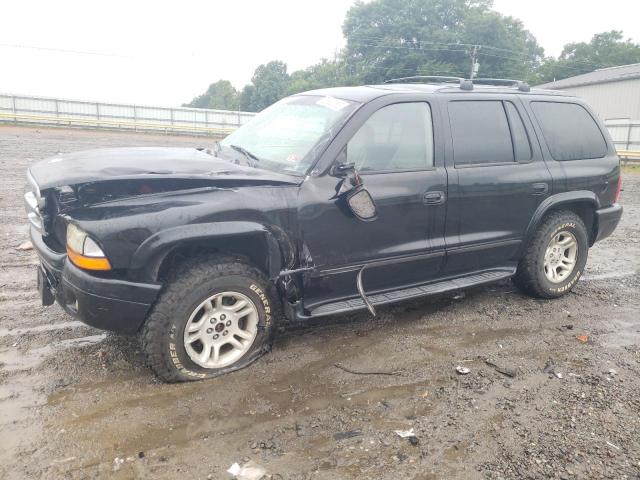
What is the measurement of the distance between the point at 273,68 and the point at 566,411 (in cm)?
7910

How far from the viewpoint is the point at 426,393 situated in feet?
10.5

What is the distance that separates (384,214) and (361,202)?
28 cm

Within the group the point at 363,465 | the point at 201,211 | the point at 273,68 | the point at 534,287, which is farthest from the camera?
the point at 273,68

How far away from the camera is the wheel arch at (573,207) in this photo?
4.47 meters

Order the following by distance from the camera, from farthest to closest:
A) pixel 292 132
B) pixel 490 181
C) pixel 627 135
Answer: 1. pixel 627 135
2. pixel 490 181
3. pixel 292 132

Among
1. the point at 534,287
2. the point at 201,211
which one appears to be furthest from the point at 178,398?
the point at 534,287

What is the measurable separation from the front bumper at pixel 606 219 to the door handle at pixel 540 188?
2.78 ft

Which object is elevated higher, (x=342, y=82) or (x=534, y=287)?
(x=342, y=82)

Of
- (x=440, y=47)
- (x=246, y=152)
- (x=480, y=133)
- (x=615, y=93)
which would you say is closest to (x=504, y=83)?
(x=480, y=133)

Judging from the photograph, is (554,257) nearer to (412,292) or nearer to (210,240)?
(412,292)

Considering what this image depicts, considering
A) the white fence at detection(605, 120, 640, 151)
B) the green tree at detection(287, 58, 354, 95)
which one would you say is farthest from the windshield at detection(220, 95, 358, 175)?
the green tree at detection(287, 58, 354, 95)

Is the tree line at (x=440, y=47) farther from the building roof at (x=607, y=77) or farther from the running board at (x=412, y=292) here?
the running board at (x=412, y=292)

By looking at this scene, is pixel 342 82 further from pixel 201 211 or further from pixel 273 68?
pixel 201 211

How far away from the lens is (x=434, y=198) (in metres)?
3.83
